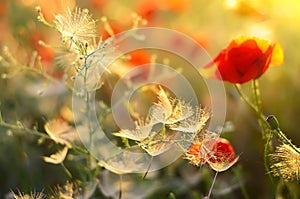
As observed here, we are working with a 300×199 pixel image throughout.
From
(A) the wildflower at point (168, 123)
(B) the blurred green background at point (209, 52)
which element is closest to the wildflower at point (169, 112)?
(A) the wildflower at point (168, 123)

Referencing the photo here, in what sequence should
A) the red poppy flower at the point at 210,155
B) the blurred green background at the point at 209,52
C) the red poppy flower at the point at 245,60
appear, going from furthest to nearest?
the blurred green background at the point at 209,52
the red poppy flower at the point at 245,60
the red poppy flower at the point at 210,155

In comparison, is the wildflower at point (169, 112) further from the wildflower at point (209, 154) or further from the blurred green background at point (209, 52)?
the blurred green background at point (209, 52)

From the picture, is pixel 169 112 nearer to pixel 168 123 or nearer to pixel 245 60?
pixel 168 123

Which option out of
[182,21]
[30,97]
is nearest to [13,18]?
[30,97]

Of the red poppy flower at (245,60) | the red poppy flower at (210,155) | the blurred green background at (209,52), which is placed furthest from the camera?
the blurred green background at (209,52)

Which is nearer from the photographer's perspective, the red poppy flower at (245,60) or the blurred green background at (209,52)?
the red poppy flower at (245,60)

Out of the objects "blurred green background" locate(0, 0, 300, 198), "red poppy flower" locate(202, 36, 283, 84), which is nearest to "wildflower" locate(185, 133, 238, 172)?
"red poppy flower" locate(202, 36, 283, 84)

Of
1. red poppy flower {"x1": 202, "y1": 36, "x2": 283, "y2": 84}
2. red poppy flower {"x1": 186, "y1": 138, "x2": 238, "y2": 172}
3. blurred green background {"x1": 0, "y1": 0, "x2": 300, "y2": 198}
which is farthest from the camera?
blurred green background {"x1": 0, "y1": 0, "x2": 300, "y2": 198}

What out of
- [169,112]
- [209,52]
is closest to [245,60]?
[169,112]

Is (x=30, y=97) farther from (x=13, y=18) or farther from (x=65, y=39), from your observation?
(x=65, y=39)

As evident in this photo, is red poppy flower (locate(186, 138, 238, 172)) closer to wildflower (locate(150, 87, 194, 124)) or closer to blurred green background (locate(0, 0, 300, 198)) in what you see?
wildflower (locate(150, 87, 194, 124))
